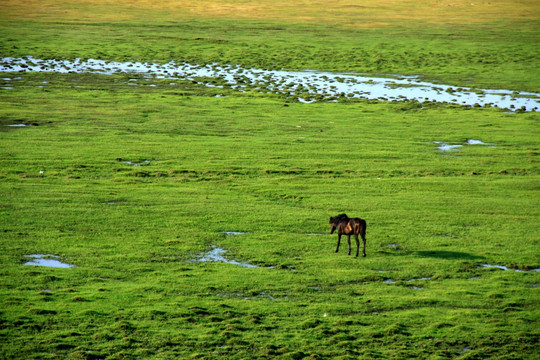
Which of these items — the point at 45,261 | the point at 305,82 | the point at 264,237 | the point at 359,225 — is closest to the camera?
the point at 45,261

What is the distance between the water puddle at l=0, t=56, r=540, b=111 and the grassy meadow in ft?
11.4

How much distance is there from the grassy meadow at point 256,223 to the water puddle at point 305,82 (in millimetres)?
3483

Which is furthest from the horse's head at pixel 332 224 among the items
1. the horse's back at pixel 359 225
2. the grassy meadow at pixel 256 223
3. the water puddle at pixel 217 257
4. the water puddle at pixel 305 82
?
the water puddle at pixel 305 82

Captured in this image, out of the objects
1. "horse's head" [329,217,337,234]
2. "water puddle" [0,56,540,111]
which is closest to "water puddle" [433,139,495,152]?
"water puddle" [0,56,540,111]

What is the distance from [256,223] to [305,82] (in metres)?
38.1

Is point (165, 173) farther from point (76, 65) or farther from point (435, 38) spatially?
point (435, 38)

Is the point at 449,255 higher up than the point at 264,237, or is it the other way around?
the point at 449,255

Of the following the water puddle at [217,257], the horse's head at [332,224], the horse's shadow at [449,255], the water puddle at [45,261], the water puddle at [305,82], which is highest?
the water puddle at [305,82]

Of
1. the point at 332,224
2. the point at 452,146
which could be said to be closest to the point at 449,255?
the point at 332,224

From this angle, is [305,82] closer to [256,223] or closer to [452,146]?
[452,146]

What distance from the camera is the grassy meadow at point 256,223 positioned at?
46.2 ft

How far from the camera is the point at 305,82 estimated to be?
5809cm

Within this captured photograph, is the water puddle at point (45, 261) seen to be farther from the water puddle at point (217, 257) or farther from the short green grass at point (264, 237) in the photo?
the water puddle at point (217, 257)

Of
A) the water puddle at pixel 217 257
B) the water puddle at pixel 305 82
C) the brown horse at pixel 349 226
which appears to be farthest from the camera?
the water puddle at pixel 305 82
